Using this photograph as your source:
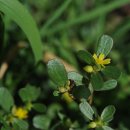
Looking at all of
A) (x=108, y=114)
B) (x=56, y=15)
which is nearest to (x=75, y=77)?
(x=108, y=114)

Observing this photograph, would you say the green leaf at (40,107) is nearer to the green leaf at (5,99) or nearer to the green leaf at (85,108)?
the green leaf at (5,99)

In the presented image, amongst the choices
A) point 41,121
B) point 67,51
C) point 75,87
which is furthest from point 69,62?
point 75,87

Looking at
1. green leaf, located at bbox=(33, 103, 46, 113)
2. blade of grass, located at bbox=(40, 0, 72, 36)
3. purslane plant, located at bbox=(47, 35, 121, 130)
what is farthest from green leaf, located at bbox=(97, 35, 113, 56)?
blade of grass, located at bbox=(40, 0, 72, 36)

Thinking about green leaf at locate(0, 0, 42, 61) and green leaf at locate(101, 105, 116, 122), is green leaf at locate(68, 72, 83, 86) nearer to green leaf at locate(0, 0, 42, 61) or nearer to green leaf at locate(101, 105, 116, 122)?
green leaf at locate(101, 105, 116, 122)

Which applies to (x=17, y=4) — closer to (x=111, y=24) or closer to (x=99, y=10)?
(x=99, y=10)

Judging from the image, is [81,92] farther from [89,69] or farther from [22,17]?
[22,17]
